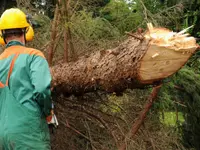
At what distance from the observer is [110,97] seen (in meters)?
4.81

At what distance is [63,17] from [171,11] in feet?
4.49

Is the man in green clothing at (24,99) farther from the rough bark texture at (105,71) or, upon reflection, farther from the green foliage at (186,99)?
the green foliage at (186,99)

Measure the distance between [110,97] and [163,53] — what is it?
151cm

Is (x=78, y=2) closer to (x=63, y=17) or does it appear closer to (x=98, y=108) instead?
(x=63, y=17)

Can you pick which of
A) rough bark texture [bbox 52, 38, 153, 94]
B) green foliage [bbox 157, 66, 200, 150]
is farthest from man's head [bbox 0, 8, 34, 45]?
green foliage [bbox 157, 66, 200, 150]

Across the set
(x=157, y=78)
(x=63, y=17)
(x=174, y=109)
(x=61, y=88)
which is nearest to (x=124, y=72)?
(x=157, y=78)

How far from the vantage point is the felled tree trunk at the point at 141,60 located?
343 cm

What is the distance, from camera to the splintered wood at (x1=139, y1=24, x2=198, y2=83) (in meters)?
3.41

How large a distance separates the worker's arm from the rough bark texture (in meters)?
0.73

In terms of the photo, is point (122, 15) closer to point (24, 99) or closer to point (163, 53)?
point (163, 53)

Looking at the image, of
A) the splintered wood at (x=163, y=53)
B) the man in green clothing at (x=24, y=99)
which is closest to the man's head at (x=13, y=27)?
the man in green clothing at (x=24, y=99)

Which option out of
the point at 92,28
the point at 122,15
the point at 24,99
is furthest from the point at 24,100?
the point at 122,15

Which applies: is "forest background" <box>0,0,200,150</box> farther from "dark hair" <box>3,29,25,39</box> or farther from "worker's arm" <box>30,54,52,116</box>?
"worker's arm" <box>30,54,52,116</box>

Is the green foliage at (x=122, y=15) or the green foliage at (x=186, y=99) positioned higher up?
Result: the green foliage at (x=122, y=15)
